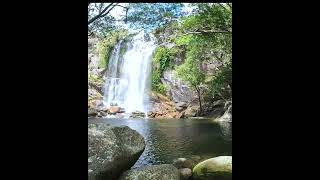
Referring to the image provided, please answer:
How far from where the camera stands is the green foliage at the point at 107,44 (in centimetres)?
390

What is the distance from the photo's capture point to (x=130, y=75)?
16.2 ft

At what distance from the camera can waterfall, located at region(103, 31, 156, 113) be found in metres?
4.34

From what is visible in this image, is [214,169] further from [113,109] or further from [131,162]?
[113,109]

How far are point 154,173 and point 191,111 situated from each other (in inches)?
38.7

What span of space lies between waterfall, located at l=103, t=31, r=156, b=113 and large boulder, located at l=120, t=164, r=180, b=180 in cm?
76

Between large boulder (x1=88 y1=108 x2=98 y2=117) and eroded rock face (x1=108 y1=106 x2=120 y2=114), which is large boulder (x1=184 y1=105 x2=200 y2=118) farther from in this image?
large boulder (x1=88 y1=108 x2=98 y2=117)

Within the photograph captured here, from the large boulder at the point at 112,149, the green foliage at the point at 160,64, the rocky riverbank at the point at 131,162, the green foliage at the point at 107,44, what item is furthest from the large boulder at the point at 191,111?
the green foliage at the point at 107,44

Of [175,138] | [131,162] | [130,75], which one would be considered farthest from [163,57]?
[131,162]

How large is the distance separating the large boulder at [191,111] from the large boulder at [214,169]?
64cm

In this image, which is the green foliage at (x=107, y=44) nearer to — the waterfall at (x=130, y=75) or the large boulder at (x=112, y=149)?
the waterfall at (x=130, y=75)

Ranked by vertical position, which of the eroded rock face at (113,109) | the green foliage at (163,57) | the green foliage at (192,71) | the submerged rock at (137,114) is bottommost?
the submerged rock at (137,114)
